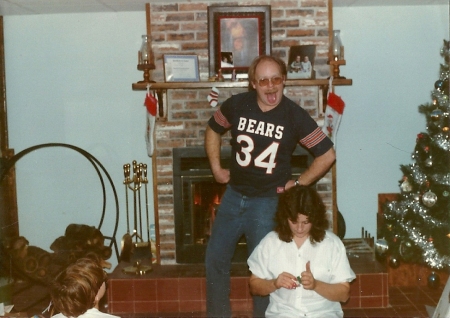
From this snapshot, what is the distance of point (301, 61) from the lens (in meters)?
3.62

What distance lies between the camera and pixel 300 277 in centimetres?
218

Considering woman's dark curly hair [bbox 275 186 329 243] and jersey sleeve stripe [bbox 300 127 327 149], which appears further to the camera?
jersey sleeve stripe [bbox 300 127 327 149]

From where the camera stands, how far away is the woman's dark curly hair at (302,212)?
229 cm

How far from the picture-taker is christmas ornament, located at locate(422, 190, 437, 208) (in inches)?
132

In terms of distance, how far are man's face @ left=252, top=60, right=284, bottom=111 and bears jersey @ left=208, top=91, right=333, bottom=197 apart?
6 cm

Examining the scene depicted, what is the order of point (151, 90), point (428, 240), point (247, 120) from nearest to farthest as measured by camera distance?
point (247, 120) < point (428, 240) < point (151, 90)

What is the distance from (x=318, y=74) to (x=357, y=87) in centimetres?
44

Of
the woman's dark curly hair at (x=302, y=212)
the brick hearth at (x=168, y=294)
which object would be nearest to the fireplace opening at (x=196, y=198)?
the brick hearth at (x=168, y=294)

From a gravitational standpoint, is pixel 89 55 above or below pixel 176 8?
below

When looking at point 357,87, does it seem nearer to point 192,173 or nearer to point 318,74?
point 318,74

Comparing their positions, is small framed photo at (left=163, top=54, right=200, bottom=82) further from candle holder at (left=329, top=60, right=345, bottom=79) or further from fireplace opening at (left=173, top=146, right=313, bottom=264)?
candle holder at (left=329, top=60, right=345, bottom=79)

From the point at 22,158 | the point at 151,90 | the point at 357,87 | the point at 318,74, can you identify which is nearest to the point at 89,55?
the point at 151,90

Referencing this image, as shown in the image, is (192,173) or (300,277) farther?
(192,173)

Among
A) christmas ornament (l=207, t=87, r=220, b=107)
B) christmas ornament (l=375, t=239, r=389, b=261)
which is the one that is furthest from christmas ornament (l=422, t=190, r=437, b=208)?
christmas ornament (l=207, t=87, r=220, b=107)
